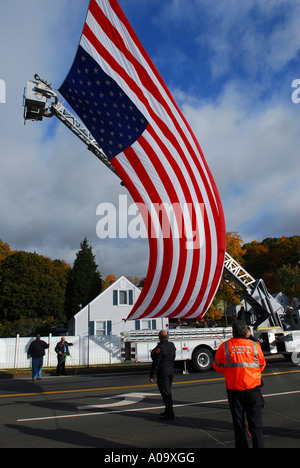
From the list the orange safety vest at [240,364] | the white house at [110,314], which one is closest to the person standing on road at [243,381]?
the orange safety vest at [240,364]

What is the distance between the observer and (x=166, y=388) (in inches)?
261

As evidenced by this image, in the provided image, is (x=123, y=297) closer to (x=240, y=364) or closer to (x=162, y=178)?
(x=162, y=178)

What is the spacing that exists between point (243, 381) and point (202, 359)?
10.0 meters

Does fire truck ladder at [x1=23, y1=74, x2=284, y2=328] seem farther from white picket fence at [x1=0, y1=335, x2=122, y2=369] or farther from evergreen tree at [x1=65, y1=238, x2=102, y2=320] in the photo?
evergreen tree at [x1=65, y1=238, x2=102, y2=320]

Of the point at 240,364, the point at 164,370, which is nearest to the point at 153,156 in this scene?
the point at 164,370

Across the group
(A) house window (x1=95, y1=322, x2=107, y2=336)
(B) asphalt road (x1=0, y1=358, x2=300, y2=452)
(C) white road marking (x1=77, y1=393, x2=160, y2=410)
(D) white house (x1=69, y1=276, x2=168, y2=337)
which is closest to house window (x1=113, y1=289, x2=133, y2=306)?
(D) white house (x1=69, y1=276, x2=168, y2=337)

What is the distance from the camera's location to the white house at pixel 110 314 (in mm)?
32031

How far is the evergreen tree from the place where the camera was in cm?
4566

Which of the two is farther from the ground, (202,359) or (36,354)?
(36,354)

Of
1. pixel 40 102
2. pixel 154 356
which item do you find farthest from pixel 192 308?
pixel 40 102

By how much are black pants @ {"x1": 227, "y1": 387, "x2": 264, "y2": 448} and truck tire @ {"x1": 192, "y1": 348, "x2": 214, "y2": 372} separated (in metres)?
9.71

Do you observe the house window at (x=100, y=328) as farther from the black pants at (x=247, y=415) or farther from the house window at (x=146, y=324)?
the black pants at (x=247, y=415)

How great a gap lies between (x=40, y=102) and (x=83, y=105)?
596 cm

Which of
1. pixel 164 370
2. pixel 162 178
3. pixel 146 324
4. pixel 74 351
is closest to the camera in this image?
pixel 164 370
